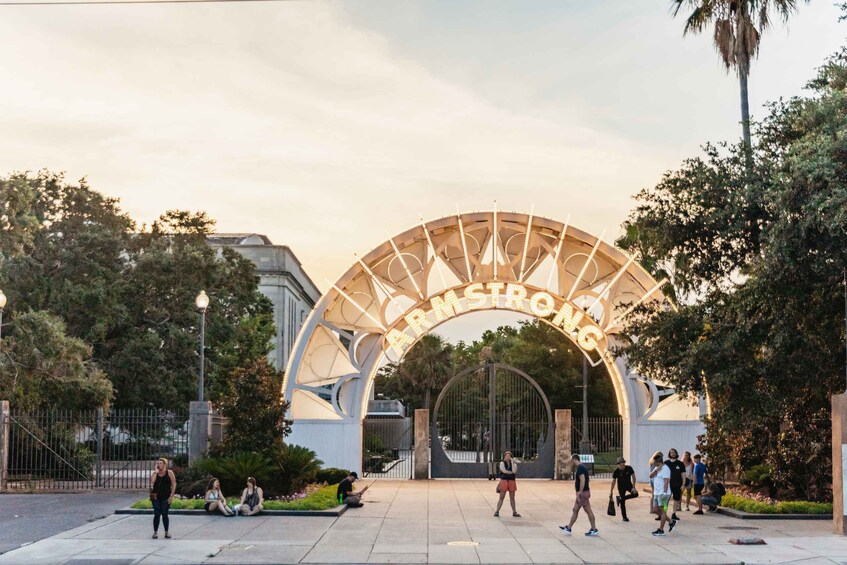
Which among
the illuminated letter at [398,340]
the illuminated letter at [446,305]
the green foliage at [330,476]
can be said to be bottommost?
the green foliage at [330,476]

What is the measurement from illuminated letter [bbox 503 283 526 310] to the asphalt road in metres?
14.4

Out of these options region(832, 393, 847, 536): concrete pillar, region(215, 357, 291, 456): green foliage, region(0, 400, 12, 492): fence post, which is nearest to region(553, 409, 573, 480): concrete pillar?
region(215, 357, 291, 456): green foliage

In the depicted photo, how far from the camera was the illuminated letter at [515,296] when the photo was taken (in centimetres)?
3931

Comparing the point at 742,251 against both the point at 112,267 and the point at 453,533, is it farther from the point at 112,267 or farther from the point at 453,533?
the point at 112,267

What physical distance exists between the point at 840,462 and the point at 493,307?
17.7 m

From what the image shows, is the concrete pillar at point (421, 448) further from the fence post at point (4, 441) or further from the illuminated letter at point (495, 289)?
the fence post at point (4, 441)

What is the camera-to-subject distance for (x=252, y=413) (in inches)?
1235

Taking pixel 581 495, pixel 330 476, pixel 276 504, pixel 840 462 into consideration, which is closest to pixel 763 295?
pixel 840 462

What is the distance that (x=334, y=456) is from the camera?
39.1 metres

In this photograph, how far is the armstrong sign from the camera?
129ft

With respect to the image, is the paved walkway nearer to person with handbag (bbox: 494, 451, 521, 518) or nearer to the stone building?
person with handbag (bbox: 494, 451, 521, 518)

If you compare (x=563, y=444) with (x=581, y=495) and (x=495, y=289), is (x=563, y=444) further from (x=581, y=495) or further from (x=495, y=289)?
(x=581, y=495)

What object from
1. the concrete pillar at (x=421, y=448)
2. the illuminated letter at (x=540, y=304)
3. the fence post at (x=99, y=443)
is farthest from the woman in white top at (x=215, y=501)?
the illuminated letter at (x=540, y=304)

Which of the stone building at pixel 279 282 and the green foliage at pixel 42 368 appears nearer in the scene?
the green foliage at pixel 42 368
